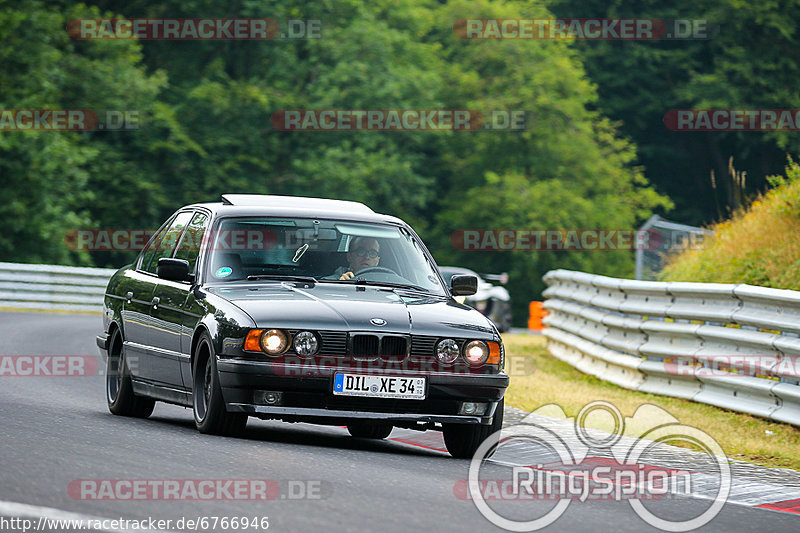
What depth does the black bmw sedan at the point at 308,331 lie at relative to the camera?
30.1ft

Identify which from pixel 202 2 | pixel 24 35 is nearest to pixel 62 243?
pixel 24 35

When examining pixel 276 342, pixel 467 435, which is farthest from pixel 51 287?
pixel 276 342

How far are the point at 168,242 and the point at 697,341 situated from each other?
17.8ft

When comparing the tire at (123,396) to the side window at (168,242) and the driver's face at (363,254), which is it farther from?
the driver's face at (363,254)

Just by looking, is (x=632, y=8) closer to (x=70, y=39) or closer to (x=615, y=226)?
(x=615, y=226)

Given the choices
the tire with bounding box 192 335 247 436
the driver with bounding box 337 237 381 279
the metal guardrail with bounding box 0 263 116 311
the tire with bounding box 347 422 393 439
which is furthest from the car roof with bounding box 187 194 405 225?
the metal guardrail with bounding box 0 263 116 311

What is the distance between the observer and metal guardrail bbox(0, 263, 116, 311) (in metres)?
32.3

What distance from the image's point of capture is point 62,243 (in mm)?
40469

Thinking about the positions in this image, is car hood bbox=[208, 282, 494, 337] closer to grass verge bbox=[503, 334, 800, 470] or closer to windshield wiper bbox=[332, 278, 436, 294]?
windshield wiper bbox=[332, 278, 436, 294]

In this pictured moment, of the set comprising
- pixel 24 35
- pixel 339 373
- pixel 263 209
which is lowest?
pixel 339 373

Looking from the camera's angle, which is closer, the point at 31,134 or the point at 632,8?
the point at 31,134

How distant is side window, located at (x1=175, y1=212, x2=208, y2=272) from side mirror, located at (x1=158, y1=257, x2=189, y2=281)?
386mm

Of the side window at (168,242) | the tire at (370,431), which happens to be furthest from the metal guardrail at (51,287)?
the tire at (370,431)

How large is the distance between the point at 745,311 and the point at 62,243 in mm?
29885
